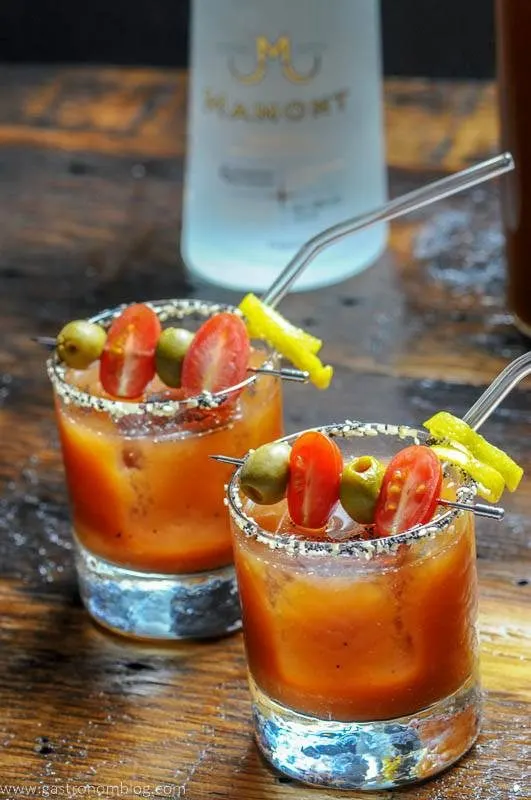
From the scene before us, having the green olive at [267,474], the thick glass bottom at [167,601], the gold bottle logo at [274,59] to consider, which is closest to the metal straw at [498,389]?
the green olive at [267,474]

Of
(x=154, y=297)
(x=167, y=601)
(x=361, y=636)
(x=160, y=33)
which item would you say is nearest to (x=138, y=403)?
(x=167, y=601)

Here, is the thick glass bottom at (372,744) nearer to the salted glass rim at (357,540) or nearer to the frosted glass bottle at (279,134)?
the salted glass rim at (357,540)

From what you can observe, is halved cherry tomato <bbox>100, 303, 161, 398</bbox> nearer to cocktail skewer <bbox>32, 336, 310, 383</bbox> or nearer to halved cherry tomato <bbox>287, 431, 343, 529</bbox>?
cocktail skewer <bbox>32, 336, 310, 383</bbox>

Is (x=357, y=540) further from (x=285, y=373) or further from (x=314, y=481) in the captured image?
(x=285, y=373)

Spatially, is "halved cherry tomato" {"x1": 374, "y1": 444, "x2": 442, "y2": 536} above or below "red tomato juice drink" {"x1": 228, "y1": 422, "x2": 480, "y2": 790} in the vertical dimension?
above

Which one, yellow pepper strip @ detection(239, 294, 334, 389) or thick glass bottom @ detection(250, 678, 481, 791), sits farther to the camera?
yellow pepper strip @ detection(239, 294, 334, 389)

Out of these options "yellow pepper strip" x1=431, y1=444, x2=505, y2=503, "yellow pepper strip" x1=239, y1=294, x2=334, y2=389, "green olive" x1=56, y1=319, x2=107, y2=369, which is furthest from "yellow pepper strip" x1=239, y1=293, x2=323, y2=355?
"yellow pepper strip" x1=431, y1=444, x2=505, y2=503

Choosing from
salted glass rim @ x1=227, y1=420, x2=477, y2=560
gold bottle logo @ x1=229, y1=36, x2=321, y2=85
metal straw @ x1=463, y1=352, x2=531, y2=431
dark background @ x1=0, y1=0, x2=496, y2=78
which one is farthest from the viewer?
dark background @ x1=0, y1=0, x2=496, y2=78
